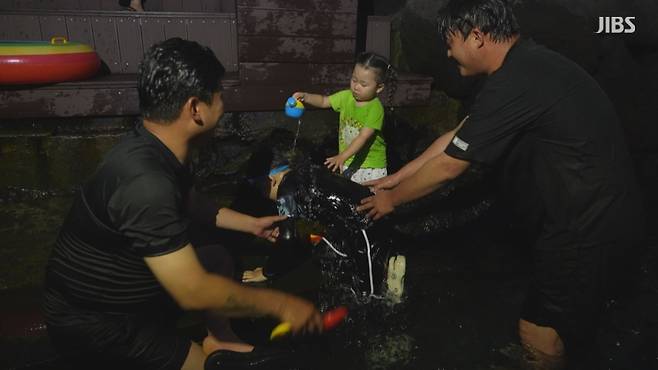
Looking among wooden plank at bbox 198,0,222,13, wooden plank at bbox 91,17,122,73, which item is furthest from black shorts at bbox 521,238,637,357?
wooden plank at bbox 198,0,222,13

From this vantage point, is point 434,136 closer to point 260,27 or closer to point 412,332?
point 260,27

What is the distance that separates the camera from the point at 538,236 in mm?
3012

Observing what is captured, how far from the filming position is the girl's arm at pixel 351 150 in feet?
15.7

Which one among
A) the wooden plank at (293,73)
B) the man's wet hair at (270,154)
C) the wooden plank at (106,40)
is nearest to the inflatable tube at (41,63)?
the wooden plank at (106,40)

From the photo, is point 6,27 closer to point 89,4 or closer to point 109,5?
point 89,4

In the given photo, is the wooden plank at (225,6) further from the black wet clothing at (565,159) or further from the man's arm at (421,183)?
the black wet clothing at (565,159)

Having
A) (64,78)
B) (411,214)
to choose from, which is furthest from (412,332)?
(64,78)

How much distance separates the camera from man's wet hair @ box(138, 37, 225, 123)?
226cm

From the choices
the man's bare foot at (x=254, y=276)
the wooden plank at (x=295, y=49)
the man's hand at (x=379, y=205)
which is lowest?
the man's bare foot at (x=254, y=276)

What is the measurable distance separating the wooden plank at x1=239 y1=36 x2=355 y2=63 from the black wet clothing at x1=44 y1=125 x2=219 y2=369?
328cm

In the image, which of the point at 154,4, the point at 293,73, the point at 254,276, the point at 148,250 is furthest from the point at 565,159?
the point at 154,4

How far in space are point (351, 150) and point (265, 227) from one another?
1.76 m

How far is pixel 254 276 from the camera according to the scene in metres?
4.48

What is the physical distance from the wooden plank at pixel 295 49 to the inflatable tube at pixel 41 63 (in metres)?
1.89
